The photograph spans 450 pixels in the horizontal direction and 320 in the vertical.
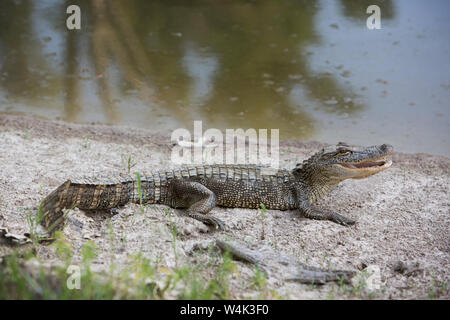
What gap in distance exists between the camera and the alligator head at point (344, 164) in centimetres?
454

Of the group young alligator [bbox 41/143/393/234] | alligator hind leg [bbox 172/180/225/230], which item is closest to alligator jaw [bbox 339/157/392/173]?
young alligator [bbox 41/143/393/234]

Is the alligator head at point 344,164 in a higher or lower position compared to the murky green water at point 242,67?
lower

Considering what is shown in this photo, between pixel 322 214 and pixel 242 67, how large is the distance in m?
4.90

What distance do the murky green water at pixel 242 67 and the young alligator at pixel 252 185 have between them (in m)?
2.23

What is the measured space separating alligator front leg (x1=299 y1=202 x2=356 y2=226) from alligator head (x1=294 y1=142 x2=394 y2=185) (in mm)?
352

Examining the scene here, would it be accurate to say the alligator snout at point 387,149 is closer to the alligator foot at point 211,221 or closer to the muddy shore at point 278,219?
the muddy shore at point 278,219

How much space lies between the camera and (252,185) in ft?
Answer: 15.2

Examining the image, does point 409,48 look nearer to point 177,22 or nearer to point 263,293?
point 177,22

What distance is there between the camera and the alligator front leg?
4.32m

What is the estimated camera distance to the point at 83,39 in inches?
373

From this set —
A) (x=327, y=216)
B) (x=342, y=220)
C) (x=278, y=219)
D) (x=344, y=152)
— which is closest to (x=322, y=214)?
(x=327, y=216)

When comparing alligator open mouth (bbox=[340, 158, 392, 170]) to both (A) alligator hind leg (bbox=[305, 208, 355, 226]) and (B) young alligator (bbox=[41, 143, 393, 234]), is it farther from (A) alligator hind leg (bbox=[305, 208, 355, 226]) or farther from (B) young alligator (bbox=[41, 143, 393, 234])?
(A) alligator hind leg (bbox=[305, 208, 355, 226])

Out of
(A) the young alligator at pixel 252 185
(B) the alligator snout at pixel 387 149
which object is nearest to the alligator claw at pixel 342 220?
(A) the young alligator at pixel 252 185
